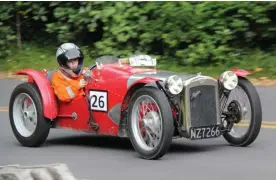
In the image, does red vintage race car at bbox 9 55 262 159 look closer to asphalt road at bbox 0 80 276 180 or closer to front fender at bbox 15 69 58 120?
front fender at bbox 15 69 58 120

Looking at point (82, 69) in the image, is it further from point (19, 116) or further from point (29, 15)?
point (29, 15)

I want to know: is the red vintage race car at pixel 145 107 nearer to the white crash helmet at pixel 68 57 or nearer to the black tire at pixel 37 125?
the black tire at pixel 37 125

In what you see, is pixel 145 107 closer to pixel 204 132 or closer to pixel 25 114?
pixel 204 132

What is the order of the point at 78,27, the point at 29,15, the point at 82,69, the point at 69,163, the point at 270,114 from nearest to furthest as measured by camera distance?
the point at 69,163, the point at 82,69, the point at 270,114, the point at 78,27, the point at 29,15

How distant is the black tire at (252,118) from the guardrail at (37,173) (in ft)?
9.21

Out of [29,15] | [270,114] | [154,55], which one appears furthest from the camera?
[29,15]

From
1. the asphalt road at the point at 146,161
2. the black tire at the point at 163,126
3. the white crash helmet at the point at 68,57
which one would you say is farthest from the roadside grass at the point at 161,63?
the black tire at the point at 163,126

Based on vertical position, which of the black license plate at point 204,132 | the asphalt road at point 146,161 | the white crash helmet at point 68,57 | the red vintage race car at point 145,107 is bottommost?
the asphalt road at point 146,161

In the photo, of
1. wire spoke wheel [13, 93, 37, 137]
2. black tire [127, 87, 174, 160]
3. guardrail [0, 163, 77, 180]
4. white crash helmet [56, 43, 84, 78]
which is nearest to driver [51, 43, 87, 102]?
white crash helmet [56, 43, 84, 78]

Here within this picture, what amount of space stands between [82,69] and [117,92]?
2.87 ft

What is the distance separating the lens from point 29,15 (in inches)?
768

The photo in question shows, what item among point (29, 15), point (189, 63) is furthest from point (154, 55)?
point (29, 15)

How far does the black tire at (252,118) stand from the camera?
32.5 feet

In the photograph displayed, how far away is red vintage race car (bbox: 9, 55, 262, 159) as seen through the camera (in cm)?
951
